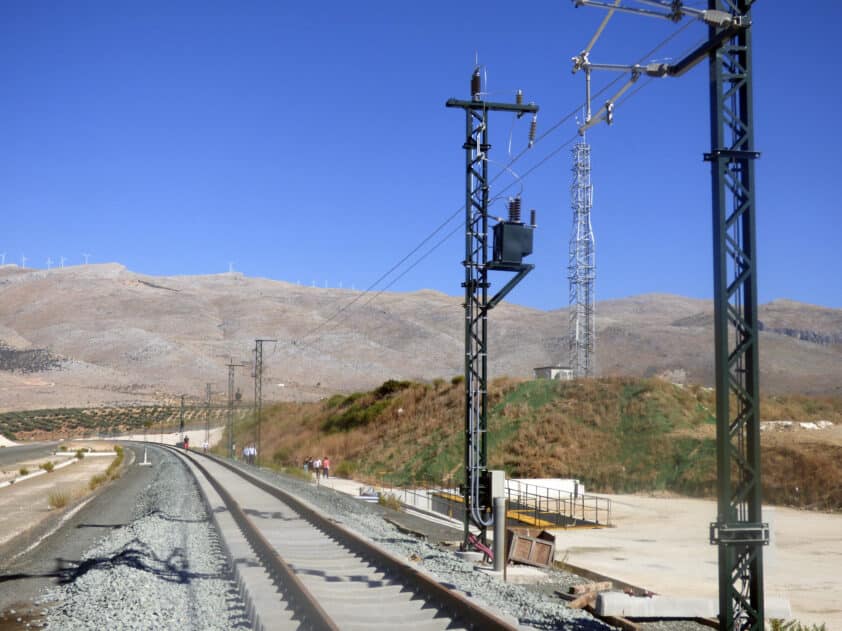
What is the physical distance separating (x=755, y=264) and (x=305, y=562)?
9.38 meters

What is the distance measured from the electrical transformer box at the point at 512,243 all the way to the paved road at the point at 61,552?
1028 centimetres

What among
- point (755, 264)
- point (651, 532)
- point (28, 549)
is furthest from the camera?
point (651, 532)

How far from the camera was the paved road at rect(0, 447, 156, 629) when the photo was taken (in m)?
14.2

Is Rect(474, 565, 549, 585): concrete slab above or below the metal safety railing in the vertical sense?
above

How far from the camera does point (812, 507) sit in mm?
37656

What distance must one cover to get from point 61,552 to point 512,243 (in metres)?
12.2

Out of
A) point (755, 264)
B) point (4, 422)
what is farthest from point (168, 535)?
point (4, 422)

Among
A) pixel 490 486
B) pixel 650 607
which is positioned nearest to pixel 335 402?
pixel 490 486

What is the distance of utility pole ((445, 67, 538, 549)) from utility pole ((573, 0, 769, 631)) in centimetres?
761

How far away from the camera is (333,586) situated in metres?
12.7

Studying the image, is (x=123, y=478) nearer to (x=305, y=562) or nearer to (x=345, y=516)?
(x=345, y=516)

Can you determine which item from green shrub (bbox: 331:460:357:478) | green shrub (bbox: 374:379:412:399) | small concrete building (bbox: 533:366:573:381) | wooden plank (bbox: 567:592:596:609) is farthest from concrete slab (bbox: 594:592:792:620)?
green shrub (bbox: 374:379:412:399)

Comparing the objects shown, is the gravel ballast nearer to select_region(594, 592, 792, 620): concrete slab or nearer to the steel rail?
select_region(594, 592, 792, 620): concrete slab

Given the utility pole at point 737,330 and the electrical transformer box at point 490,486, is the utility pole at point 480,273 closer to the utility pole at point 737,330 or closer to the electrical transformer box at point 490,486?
the electrical transformer box at point 490,486
